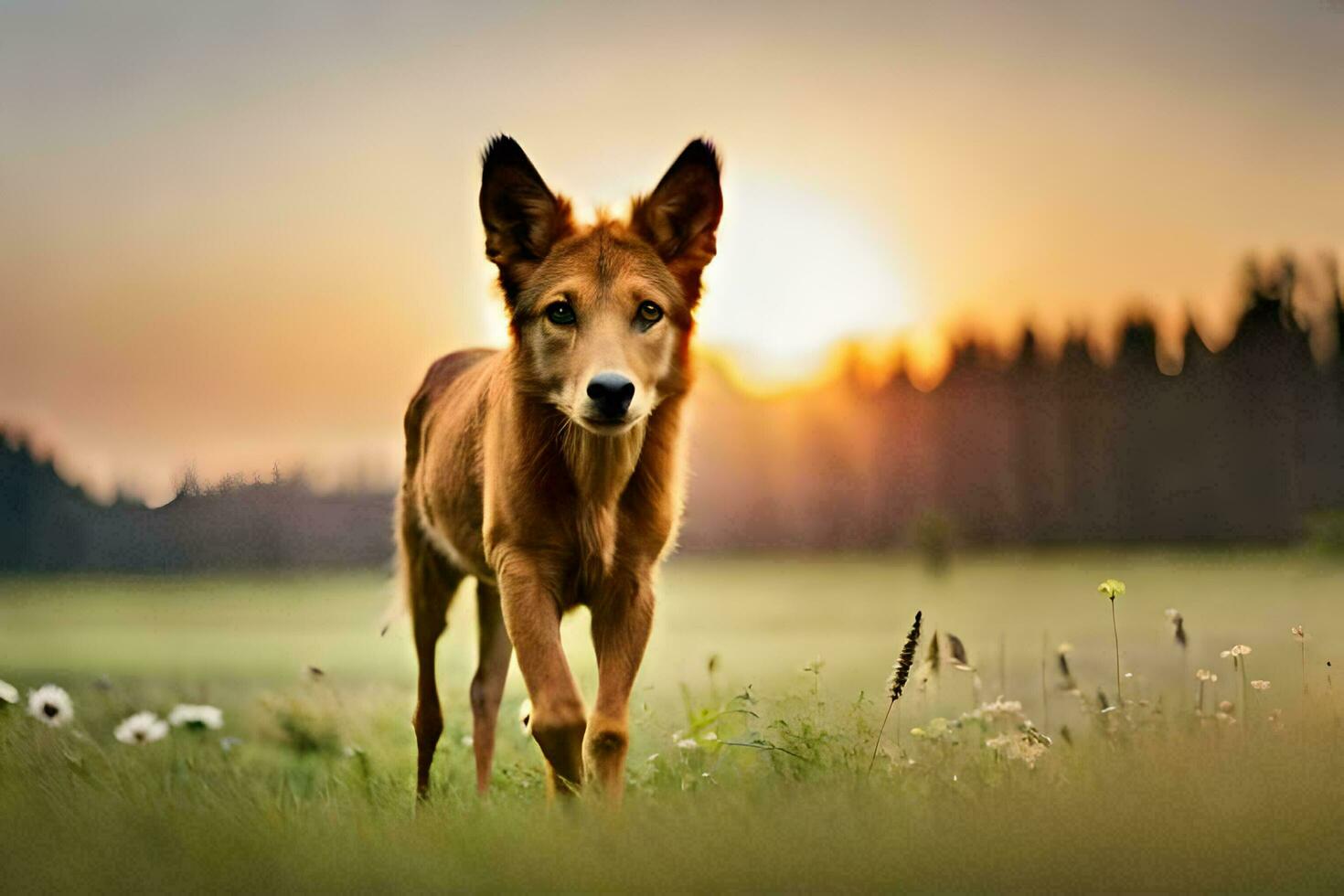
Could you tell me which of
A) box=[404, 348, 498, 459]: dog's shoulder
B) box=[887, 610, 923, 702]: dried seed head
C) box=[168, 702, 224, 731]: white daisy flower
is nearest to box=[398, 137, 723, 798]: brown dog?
box=[887, 610, 923, 702]: dried seed head

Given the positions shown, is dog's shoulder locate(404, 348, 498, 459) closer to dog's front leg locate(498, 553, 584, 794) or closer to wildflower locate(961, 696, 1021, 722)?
dog's front leg locate(498, 553, 584, 794)

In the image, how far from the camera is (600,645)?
589 cm

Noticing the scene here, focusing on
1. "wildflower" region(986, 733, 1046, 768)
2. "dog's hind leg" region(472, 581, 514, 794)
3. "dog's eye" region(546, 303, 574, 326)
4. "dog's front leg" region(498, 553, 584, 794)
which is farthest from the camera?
"dog's hind leg" region(472, 581, 514, 794)

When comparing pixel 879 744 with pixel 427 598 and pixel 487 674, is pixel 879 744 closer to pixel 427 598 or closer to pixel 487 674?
pixel 487 674

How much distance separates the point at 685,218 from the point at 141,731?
346 centimetres

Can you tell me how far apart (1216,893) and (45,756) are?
4.76 metres

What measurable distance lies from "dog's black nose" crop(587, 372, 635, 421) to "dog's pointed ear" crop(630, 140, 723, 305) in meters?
0.80

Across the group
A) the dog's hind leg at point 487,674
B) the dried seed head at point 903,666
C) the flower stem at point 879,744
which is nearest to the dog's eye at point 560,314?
the dried seed head at point 903,666

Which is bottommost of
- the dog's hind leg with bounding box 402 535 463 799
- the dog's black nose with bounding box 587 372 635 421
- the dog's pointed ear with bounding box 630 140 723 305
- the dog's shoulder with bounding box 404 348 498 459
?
the dog's hind leg with bounding box 402 535 463 799

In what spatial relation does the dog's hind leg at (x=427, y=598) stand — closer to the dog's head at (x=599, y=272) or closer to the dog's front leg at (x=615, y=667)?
the dog's front leg at (x=615, y=667)

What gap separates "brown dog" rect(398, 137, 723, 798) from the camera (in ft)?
18.2

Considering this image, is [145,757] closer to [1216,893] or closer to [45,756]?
[45,756]

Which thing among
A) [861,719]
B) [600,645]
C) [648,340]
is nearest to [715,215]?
[648,340]

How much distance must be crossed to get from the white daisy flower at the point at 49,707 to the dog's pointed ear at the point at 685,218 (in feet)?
11.2
